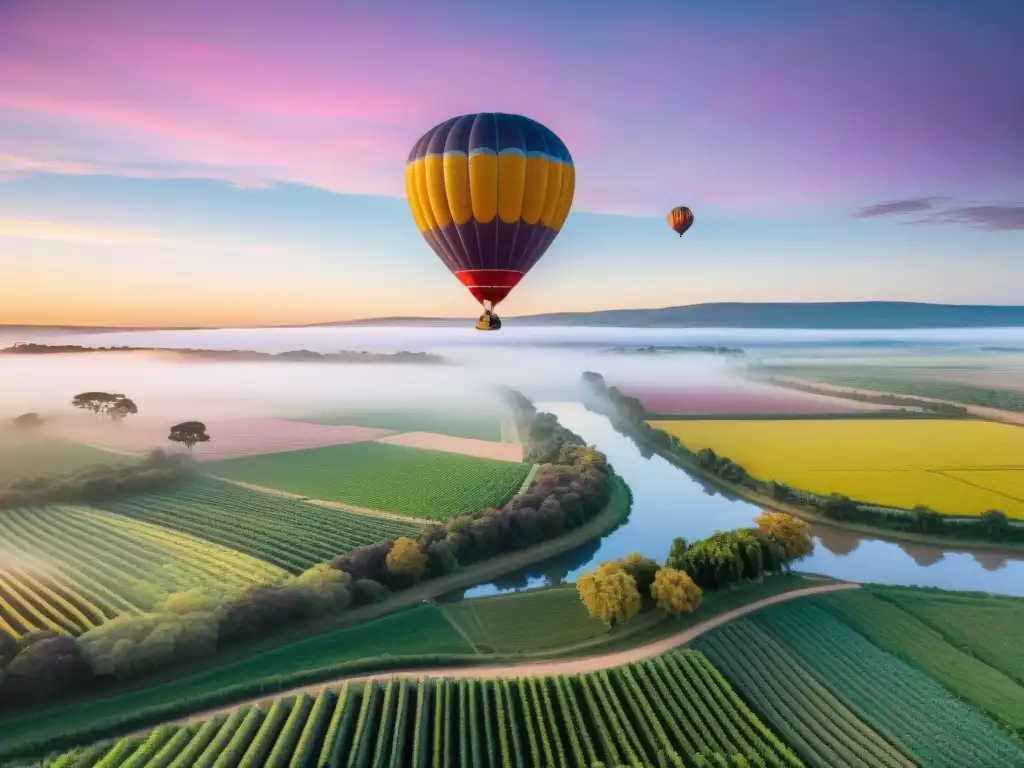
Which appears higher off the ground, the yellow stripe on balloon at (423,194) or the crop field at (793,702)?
the yellow stripe on balloon at (423,194)

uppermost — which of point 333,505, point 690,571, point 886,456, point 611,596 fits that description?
point 611,596

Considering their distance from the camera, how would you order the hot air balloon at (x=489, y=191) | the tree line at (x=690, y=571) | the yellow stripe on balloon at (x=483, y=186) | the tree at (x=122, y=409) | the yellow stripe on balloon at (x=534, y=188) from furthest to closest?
1. the tree at (x=122, y=409)
2. the tree line at (x=690, y=571)
3. the yellow stripe on balloon at (x=534, y=188)
4. the hot air balloon at (x=489, y=191)
5. the yellow stripe on balloon at (x=483, y=186)

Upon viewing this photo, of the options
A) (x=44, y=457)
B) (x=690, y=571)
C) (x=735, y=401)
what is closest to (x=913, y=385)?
(x=735, y=401)

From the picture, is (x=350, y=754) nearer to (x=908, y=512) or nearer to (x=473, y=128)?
(x=473, y=128)

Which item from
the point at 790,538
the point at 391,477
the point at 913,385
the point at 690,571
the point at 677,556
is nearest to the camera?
the point at 690,571

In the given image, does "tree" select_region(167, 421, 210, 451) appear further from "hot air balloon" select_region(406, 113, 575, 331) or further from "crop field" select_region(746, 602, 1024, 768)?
"crop field" select_region(746, 602, 1024, 768)

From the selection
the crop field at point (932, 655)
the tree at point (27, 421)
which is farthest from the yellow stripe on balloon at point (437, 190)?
the tree at point (27, 421)

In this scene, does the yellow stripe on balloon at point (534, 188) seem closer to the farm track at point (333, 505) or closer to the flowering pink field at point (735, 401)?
the farm track at point (333, 505)

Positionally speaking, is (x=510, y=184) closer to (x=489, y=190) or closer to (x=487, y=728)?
(x=489, y=190)
